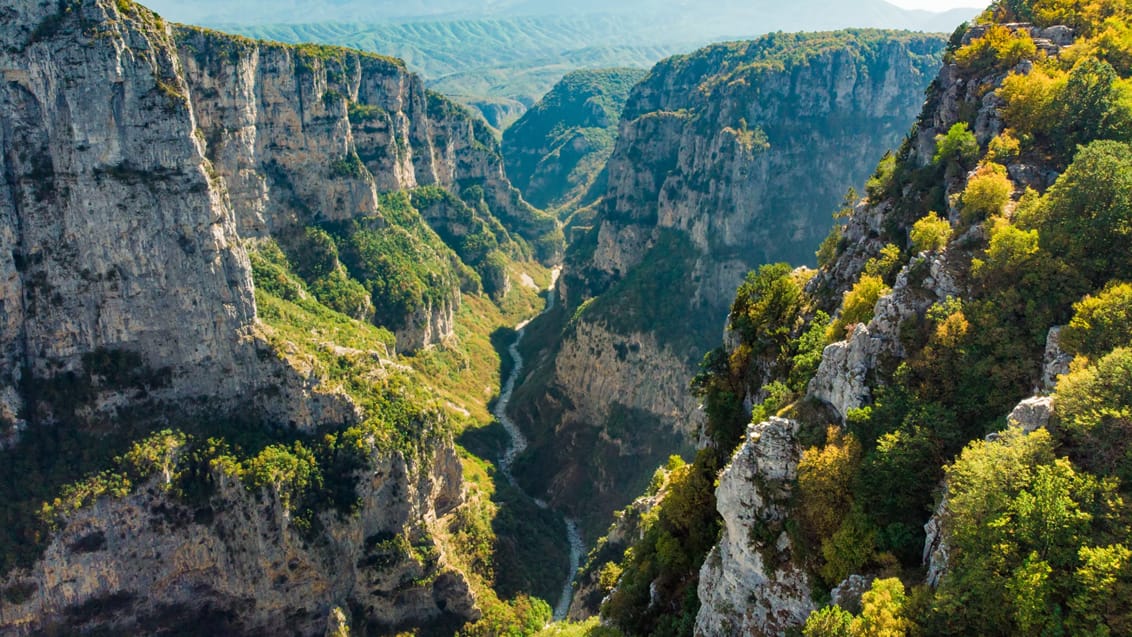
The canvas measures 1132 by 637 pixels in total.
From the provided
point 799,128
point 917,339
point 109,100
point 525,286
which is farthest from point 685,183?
point 917,339

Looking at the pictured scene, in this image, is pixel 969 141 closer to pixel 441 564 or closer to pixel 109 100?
pixel 441 564

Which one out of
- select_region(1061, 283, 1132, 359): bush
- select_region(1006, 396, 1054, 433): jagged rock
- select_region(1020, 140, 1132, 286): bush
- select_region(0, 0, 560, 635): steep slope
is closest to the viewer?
select_region(1006, 396, 1054, 433): jagged rock

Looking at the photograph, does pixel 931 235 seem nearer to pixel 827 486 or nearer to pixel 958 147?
pixel 958 147

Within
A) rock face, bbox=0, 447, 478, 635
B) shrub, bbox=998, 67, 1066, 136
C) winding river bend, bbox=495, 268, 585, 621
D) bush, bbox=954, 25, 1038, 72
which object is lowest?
winding river bend, bbox=495, 268, 585, 621

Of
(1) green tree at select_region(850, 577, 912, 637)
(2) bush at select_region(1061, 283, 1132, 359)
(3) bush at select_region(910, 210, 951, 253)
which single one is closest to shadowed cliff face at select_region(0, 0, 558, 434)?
(3) bush at select_region(910, 210, 951, 253)

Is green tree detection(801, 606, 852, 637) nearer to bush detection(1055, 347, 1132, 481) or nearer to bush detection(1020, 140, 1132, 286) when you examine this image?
bush detection(1055, 347, 1132, 481)
